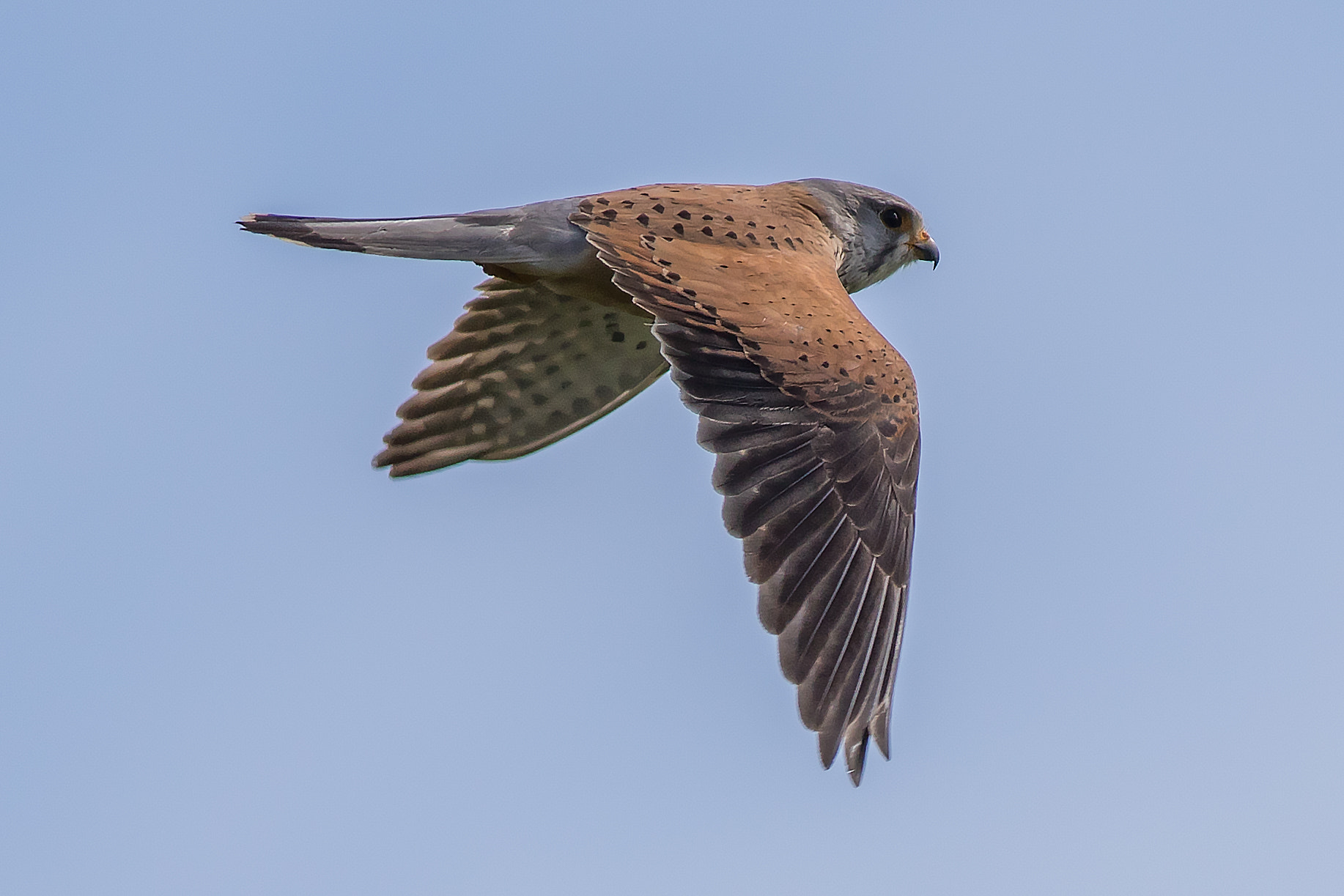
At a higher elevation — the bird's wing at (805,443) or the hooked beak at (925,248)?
the hooked beak at (925,248)

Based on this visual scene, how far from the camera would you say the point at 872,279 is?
8000mm

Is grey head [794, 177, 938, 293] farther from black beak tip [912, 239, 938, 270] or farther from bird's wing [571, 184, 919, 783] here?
bird's wing [571, 184, 919, 783]

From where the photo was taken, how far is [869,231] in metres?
7.73

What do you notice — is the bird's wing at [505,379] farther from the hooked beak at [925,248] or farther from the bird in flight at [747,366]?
the hooked beak at [925,248]

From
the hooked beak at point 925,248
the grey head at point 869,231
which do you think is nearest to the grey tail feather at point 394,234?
the grey head at point 869,231

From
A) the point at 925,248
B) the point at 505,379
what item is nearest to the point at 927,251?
the point at 925,248

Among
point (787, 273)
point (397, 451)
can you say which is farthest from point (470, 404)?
point (787, 273)

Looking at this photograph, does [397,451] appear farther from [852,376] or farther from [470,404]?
A: [852,376]

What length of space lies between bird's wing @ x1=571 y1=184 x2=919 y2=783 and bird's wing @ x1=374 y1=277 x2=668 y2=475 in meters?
1.18

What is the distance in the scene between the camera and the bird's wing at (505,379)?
7809 mm

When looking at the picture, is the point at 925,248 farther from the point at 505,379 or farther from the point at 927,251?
the point at 505,379

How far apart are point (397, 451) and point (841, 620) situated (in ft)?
9.03

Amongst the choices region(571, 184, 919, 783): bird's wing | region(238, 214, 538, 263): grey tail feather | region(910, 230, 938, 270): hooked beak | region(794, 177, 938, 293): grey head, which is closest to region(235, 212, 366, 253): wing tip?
region(238, 214, 538, 263): grey tail feather

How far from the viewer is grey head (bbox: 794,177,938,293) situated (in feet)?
24.8
